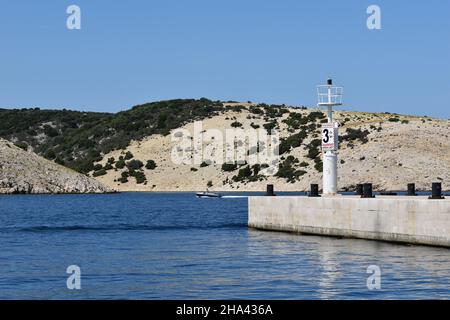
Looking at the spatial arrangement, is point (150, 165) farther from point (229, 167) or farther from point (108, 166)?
point (229, 167)

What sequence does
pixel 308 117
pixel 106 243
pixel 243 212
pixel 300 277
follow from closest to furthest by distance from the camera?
pixel 300 277
pixel 106 243
pixel 243 212
pixel 308 117

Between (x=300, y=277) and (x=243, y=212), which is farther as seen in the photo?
(x=243, y=212)

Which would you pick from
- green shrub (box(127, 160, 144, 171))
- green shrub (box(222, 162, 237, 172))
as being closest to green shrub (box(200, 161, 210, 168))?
green shrub (box(222, 162, 237, 172))

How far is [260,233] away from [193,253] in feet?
42.6

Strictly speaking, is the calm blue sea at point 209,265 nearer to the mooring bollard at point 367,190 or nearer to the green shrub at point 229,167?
the mooring bollard at point 367,190

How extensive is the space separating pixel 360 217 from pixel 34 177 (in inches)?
3929

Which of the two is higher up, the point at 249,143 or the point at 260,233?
the point at 249,143

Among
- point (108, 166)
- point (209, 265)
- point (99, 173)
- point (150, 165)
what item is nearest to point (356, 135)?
point (150, 165)

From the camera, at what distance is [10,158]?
461ft

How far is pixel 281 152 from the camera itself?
6068 inches

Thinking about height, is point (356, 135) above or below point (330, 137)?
above

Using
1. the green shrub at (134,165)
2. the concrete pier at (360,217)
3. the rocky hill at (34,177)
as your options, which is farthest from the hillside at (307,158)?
the concrete pier at (360,217)
